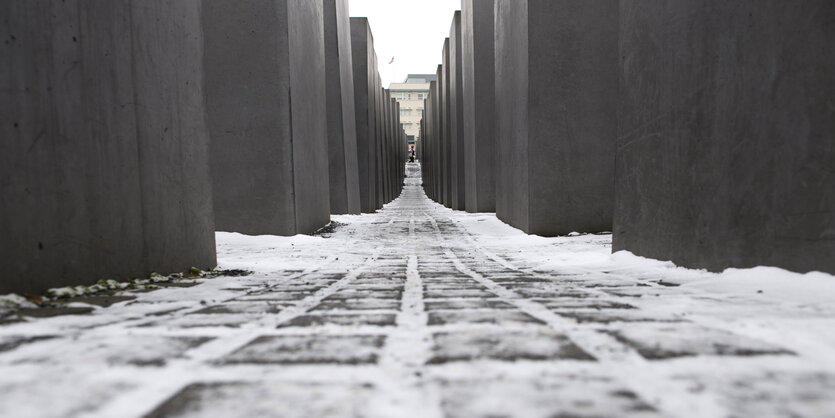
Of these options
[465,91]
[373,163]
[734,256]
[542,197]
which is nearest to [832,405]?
[734,256]

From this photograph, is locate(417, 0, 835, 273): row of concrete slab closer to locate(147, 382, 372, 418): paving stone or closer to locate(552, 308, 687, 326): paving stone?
locate(552, 308, 687, 326): paving stone

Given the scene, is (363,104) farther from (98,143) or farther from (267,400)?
(267,400)

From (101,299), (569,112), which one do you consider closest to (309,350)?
(101,299)

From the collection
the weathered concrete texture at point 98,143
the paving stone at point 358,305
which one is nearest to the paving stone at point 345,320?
the paving stone at point 358,305

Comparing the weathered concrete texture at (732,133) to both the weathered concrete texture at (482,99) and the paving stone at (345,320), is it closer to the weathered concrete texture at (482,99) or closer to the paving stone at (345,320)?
the paving stone at (345,320)

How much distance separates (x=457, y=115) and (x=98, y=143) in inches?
593

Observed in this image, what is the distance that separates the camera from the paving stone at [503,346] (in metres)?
1.79

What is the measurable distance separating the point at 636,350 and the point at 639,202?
360 cm

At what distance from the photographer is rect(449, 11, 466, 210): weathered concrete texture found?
17.6 m

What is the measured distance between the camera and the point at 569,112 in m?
8.30

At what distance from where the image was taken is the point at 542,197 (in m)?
8.40

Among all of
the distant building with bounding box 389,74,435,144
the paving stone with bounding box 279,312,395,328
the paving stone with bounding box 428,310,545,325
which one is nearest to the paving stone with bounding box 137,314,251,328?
the paving stone with bounding box 279,312,395,328

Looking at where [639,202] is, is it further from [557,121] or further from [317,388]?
[317,388]

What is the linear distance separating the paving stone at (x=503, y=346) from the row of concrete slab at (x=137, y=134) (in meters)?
2.71
